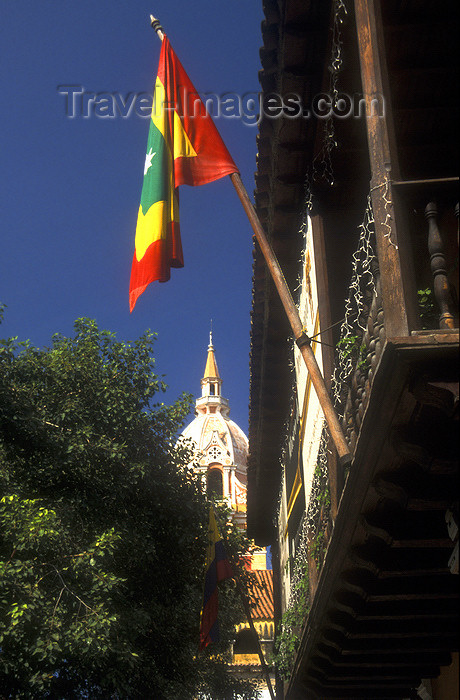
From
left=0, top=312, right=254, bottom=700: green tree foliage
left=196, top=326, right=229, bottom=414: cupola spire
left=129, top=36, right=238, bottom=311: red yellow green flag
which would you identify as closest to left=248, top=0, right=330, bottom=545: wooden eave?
left=129, top=36, right=238, bottom=311: red yellow green flag

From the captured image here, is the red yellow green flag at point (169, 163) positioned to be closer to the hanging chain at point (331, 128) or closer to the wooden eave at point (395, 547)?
the hanging chain at point (331, 128)

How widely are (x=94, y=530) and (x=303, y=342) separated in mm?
7970

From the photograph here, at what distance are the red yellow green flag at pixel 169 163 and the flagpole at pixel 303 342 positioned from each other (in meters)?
0.36

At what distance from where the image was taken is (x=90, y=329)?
15.5 meters

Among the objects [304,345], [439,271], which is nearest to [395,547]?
[304,345]

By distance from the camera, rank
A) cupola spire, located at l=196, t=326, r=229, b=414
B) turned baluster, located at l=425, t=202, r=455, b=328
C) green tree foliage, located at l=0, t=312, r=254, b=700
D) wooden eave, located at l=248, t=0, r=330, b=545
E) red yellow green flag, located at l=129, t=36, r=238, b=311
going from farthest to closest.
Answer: cupola spire, located at l=196, t=326, r=229, b=414 → green tree foliage, located at l=0, t=312, r=254, b=700 → wooden eave, located at l=248, t=0, r=330, b=545 → red yellow green flag, located at l=129, t=36, r=238, b=311 → turned baluster, located at l=425, t=202, r=455, b=328

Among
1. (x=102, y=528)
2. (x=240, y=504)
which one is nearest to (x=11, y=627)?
(x=102, y=528)

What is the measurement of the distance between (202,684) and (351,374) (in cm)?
1554

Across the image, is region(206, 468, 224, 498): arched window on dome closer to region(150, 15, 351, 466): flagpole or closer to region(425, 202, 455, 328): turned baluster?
region(150, 15, 351, 466): flagpole

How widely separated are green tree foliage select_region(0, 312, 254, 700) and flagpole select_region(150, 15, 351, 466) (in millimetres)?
6434

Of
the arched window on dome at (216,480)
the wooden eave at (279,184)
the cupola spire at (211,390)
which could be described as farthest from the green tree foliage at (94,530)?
the cupola spire at (211,390)

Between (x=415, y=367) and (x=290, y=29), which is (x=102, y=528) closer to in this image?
(x=290, y=29)

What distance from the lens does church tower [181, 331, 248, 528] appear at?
60.1 m

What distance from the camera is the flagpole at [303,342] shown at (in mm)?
4910
